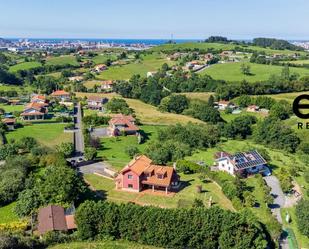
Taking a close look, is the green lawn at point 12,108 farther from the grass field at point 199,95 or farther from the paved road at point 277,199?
the paved road at point 277,199

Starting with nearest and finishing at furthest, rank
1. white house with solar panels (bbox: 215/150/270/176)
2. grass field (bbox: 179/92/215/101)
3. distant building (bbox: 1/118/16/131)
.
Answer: white house with solar panels (bbox: 215/150/270/176), distant building (bbox: 1/118/16/131), grass field (bbox: 179/92/215/101)

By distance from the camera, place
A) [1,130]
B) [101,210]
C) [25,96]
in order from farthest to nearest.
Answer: [25,96], [1,130], [101,210]

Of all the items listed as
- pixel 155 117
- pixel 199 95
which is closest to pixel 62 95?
pixel 155 117

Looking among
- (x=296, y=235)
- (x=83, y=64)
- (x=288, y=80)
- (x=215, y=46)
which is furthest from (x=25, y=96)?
(x=215, y=46)

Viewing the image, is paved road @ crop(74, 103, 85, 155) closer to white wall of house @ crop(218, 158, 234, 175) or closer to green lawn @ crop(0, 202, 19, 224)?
green lawn @ crop(0, 202, 19, 224)

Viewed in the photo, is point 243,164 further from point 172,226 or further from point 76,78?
point 76,78

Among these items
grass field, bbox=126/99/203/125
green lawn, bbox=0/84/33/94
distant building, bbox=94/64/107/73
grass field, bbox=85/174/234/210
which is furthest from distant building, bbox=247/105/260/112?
distant building, bbox=94/64/107/73

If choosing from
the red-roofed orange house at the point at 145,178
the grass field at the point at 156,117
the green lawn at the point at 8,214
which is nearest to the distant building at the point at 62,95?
the grass field at the point at 156,117

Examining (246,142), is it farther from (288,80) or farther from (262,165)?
(288,80)
